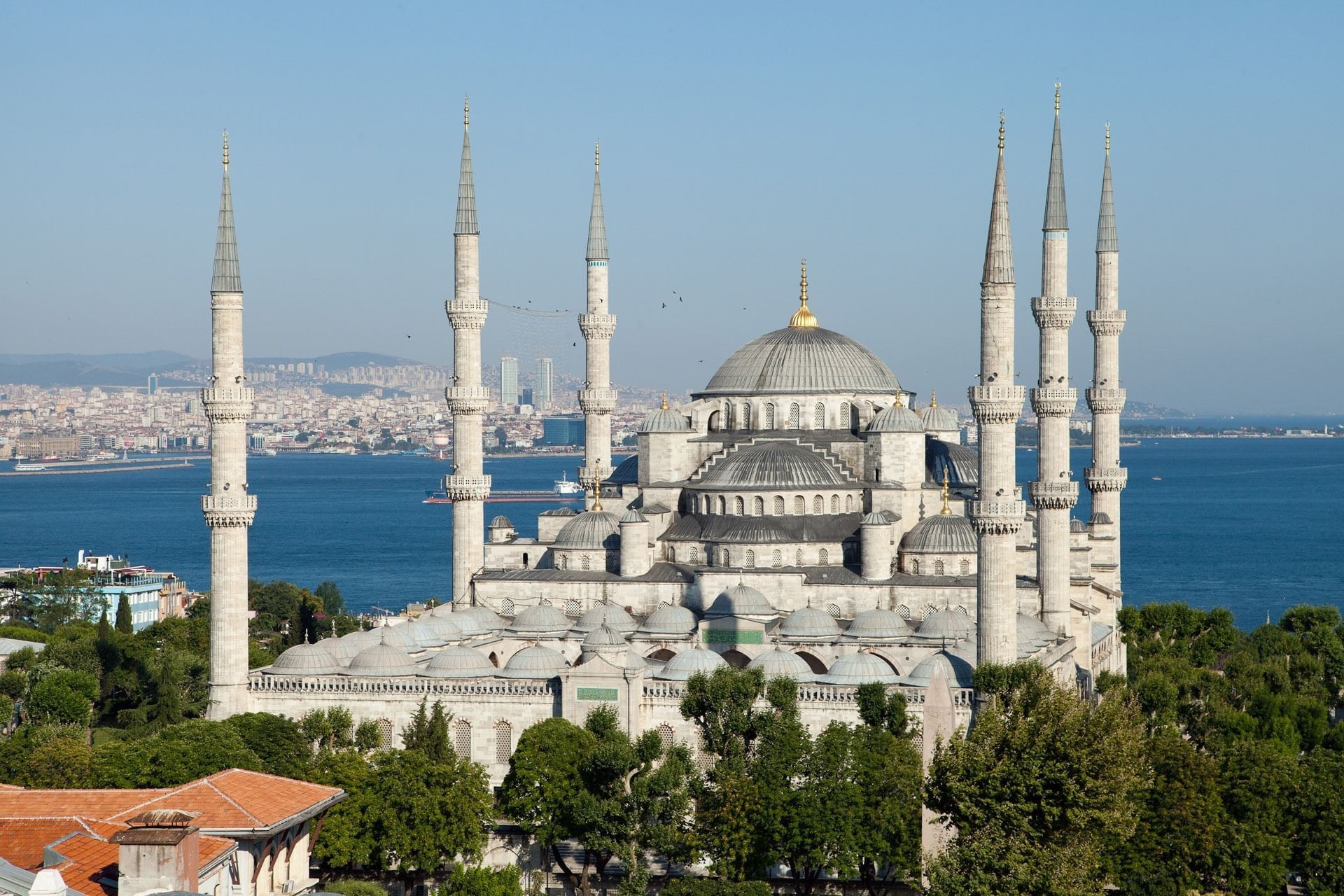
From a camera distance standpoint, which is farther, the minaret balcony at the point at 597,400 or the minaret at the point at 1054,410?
the minaret balcony at the point at 597,400

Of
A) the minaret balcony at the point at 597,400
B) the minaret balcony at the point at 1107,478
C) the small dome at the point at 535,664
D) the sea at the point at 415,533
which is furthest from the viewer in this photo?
the sea at the point at 415,533

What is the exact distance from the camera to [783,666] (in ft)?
116

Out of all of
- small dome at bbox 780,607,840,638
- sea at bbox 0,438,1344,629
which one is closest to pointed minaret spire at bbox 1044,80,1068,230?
small dome at bbox 780,607,840,638

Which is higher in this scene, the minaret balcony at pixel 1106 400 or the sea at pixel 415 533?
the minaret balcony at pixel 1106 400

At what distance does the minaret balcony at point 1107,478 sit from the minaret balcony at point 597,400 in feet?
39.6

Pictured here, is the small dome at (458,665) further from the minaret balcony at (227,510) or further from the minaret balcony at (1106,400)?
the minaret balcony at (1106,400)

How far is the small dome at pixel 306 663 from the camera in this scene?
36.2 m

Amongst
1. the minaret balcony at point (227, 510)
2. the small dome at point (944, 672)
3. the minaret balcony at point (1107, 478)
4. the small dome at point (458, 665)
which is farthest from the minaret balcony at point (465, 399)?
the minaret balcony at point (1107, 478)

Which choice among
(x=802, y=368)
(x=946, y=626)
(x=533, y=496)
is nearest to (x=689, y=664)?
(x=946, y=626)

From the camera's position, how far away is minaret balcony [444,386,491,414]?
44.0 m

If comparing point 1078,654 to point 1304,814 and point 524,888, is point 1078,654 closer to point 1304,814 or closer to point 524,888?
point 1304,814

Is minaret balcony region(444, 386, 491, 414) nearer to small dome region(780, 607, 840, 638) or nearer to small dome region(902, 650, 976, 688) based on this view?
small dome region(780, 607, 840, 638)

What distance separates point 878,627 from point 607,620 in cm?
589

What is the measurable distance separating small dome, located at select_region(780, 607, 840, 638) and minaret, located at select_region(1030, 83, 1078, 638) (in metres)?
4.38
